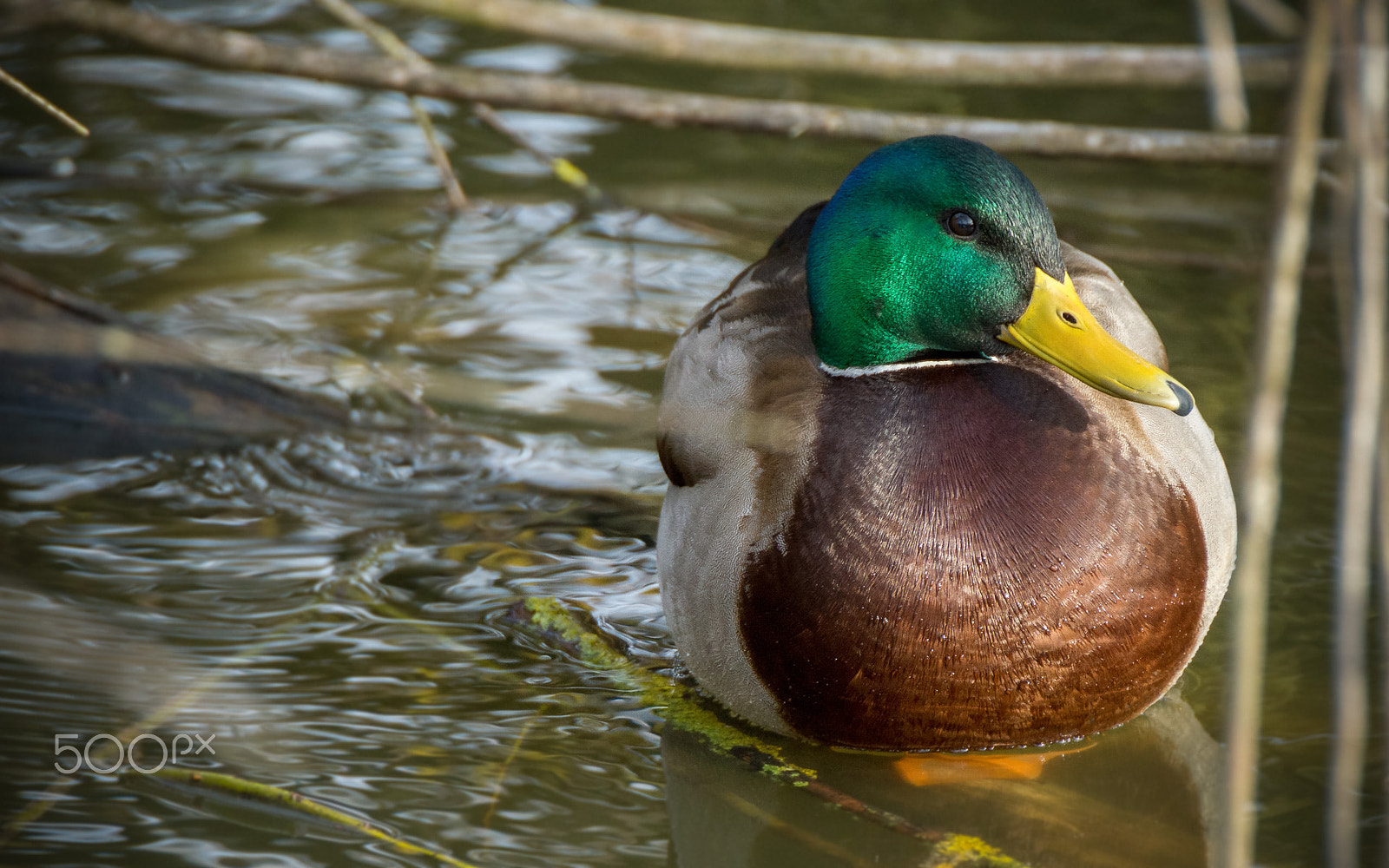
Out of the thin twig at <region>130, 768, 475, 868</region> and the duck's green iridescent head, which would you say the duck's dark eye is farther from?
the thin twig at <region>130, 768, 475, 868</region>

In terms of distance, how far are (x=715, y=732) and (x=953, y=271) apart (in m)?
1.15

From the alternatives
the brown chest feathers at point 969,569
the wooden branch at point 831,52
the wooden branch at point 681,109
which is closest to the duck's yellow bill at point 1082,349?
the brown chest feathers at point 969,569

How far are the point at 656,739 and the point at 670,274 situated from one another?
2896mm

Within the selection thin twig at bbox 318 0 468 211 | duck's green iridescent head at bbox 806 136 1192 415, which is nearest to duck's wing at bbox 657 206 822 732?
duck's green iridescent head at bbox 806 136 1192 415

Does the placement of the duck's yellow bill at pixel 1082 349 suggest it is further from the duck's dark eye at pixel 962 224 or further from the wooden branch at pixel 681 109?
the wooden branch at pixel 681 109

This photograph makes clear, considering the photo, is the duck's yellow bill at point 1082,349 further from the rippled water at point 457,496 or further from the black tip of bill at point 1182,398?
the rippled water at point 457,496

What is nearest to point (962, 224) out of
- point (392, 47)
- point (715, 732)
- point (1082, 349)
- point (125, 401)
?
point (1082, 349)

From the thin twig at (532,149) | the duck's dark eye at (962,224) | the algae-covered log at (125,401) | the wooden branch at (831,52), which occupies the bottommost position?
the algae-covered log at (125,401)

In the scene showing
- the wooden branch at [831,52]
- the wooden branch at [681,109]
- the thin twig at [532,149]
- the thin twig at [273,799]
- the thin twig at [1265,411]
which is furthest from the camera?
the thin twig at [532,149]

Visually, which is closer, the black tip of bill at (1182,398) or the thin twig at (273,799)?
the black tip of bill at (1182,398)

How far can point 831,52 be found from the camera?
3605 millimetres

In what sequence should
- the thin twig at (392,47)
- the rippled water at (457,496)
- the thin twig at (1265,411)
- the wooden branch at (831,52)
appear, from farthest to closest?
1. the thin twig at (392,47)
2. the rippled water at (457,496)
3. the wooden branch at (831,52)
4. the thin twig at (1265,411)

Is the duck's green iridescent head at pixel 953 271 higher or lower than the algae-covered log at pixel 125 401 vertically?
higher

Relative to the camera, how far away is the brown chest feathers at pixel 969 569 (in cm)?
277
